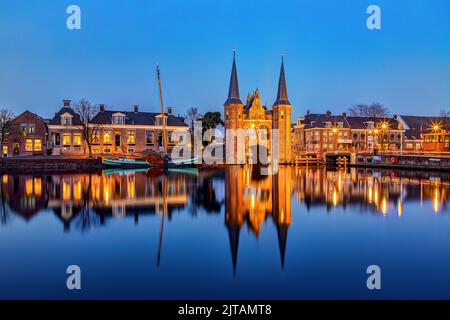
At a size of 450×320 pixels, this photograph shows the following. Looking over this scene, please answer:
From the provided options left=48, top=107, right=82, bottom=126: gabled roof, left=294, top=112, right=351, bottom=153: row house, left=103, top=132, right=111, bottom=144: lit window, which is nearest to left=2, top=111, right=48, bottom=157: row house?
left=48, top=107, right=82, bottom=126: gabled roof

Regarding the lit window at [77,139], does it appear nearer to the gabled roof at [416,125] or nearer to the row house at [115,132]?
the row house at [115,132]

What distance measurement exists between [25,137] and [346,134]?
54791 mm

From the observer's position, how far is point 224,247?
10492 mm

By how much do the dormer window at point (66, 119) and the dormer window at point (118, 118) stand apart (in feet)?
20.1

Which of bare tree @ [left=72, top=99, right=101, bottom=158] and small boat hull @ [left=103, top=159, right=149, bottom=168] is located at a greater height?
bare tree @ [left=72, top=99, right=101, bottom=158]

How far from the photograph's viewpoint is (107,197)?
20.3 metres

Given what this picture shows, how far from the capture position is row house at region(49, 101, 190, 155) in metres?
53.8

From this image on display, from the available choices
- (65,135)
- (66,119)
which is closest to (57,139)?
(65,135)

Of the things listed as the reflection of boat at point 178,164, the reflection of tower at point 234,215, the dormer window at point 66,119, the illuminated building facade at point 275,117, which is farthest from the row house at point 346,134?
the reflection of tower at point 234,215

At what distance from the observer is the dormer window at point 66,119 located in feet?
177

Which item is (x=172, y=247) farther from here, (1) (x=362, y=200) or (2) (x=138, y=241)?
(1) (x=362, y=200)

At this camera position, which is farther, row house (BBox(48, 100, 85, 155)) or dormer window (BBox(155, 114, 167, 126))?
dormer window (BBox(155, 114, 167, 126))

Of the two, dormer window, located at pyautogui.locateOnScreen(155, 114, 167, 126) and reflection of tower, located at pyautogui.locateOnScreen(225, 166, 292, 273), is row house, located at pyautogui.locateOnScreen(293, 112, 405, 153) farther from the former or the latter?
reflection of tower, located at pyautogui.locateOnScreen(225, 166, 292, 273)
